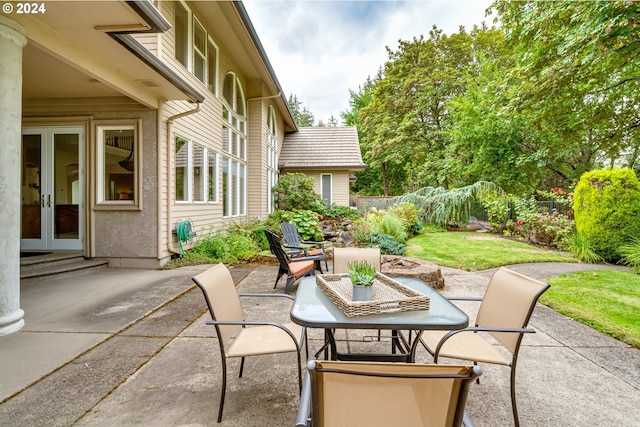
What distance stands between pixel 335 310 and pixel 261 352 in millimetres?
563

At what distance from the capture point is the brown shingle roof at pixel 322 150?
49.5 feet

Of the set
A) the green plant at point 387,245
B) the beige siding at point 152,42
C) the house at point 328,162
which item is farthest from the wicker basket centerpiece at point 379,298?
the house at point 328,162

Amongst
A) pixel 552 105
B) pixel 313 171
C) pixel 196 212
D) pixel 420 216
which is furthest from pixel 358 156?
pixel 196 212

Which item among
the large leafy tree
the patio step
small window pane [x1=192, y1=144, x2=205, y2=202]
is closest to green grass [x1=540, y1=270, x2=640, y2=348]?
the large leafy tree

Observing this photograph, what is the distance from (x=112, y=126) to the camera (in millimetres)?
5875

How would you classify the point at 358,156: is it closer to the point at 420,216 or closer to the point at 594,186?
the point at 420,216

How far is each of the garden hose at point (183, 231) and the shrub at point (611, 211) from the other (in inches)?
368

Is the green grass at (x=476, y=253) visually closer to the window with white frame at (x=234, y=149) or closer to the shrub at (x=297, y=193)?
the shrub at (x=297, y=193)

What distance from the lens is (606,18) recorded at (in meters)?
5.24

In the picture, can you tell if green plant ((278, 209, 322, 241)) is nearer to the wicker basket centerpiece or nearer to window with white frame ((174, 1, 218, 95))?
window with white frame ((174, 1, 218, 95))

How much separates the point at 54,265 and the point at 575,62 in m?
10.7

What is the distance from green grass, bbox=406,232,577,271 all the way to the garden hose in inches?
207

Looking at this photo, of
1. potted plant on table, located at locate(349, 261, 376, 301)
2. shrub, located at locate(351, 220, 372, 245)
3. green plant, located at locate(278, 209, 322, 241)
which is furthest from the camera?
green plant, located at locate(278, 209, 322, 241)

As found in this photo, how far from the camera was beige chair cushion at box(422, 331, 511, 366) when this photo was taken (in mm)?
1912
